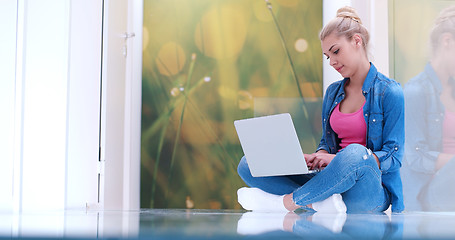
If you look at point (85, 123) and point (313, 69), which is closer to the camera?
point (85, 123)

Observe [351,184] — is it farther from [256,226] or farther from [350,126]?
[256,226]

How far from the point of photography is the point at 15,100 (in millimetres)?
1755

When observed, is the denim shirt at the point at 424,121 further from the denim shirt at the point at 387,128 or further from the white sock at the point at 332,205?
the white sock at the point at 332,205

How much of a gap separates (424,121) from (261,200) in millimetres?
1111

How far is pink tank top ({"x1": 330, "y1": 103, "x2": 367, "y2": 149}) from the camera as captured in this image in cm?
194

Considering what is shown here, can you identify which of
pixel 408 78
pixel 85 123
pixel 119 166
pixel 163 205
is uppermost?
pixel 408 78

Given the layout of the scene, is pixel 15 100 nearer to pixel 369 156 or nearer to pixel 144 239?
pixel 369 156

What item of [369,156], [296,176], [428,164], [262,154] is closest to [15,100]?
[262,154]

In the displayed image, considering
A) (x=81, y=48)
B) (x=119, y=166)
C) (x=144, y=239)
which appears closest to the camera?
(x=144, y=239)

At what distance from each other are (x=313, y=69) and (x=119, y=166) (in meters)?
1.52

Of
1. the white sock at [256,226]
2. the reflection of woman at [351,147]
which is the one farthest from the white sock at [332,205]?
the white sock at [256,226]

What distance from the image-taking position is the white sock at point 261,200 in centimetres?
189

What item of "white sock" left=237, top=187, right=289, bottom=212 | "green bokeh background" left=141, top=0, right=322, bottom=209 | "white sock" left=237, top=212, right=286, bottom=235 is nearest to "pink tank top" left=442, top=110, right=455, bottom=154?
"white sock" left=237, top=187, right=289, bottom=212

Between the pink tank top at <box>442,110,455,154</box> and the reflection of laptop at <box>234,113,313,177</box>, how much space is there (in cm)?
109
